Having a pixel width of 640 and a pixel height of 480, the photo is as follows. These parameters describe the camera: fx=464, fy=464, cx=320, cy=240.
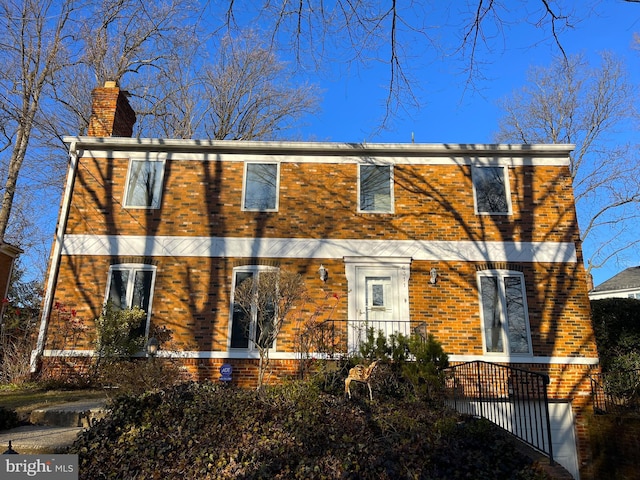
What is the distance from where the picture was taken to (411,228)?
1080cm

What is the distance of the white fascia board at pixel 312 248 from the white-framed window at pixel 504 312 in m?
0.46

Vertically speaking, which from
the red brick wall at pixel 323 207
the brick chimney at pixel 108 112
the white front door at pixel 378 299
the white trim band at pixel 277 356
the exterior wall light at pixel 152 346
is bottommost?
the white trim band at pixel 277 356

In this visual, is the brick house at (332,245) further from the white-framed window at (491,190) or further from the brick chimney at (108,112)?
the brick chimney at (108,112)

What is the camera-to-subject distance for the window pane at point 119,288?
1034cm

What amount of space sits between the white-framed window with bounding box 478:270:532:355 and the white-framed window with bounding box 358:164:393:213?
8.93ft

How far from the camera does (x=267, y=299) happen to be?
9.19 meters

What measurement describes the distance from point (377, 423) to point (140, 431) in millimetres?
3035

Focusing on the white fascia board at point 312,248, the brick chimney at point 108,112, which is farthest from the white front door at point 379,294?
the brick chimney at point 108,112

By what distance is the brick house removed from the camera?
9.98 m

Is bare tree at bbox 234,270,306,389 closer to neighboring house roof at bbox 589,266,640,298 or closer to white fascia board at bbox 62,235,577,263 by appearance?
white fascia board at bbox 62,235,577,263

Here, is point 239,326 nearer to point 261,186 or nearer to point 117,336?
point 117,336

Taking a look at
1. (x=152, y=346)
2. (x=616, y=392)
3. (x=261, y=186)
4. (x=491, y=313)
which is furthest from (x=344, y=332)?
(x=616, y=392)

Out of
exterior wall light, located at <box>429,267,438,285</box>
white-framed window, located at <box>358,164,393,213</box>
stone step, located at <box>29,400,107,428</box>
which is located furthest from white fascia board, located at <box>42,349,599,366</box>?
white-framed window, located at <box>358,164,393,213</box>

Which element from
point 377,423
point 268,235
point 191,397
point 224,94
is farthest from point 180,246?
point 224,94
